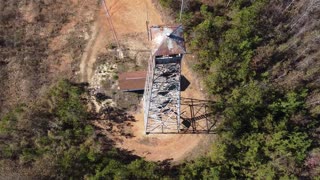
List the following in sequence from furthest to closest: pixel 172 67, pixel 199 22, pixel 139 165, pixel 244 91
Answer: pixel 199 22 < pixel 244 91 < pixel 139 165 < pixel 172 67

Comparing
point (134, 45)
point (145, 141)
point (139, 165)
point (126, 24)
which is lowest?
point (139, 165)

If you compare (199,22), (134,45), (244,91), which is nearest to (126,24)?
(134,45)

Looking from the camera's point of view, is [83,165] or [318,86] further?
[318,86]

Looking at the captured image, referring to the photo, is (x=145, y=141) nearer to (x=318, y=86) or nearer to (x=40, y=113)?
(x=40, y=113)

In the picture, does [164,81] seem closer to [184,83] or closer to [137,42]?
[184,83]

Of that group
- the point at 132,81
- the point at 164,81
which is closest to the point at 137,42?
the point at 132,81

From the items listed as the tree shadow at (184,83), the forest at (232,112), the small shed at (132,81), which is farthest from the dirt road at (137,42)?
the small shed at (132,81)
